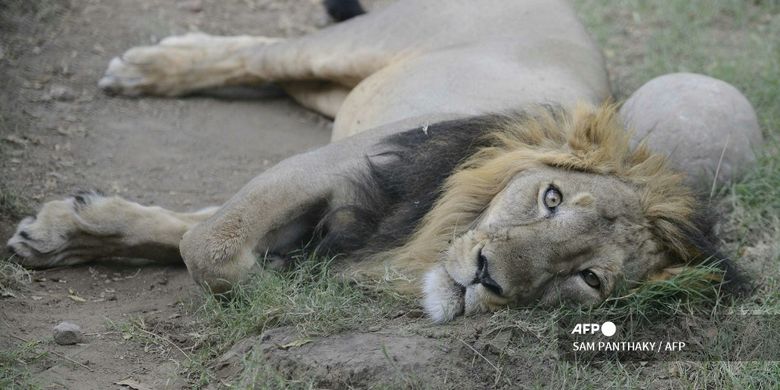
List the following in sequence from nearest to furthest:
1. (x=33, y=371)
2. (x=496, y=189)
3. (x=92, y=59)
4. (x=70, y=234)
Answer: (x=33, y=371) < (x=496, y=189) < (x=70, y=234) < (x=92, y=59)

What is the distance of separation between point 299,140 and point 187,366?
7.99 ft

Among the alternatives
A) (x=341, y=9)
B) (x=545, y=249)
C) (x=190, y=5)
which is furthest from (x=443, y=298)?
(x=190, y=5)

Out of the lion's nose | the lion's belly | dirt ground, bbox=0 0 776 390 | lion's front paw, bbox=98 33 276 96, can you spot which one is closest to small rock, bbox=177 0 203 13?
dirt ground, bbox=0 0 776 390

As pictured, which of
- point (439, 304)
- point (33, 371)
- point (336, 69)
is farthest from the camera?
point (336, 69)

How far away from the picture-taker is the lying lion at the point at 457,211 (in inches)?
146

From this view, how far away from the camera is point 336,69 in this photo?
5.67 meters

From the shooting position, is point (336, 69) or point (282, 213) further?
point (336, 69)

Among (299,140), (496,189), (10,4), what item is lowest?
(299,140)

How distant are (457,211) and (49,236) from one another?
66.7 inches

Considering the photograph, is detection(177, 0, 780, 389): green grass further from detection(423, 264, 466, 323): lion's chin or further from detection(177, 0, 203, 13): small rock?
detection(177, 0, 203, 13): small rock

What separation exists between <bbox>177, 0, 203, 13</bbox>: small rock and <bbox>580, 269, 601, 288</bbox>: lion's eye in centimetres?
413

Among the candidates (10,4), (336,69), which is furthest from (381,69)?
(10,4)

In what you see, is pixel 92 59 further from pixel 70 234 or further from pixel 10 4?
pixel 70 234

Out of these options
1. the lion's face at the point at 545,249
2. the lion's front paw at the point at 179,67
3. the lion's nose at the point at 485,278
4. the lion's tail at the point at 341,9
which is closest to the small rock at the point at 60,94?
the lion's front paw at the point at 179,67
